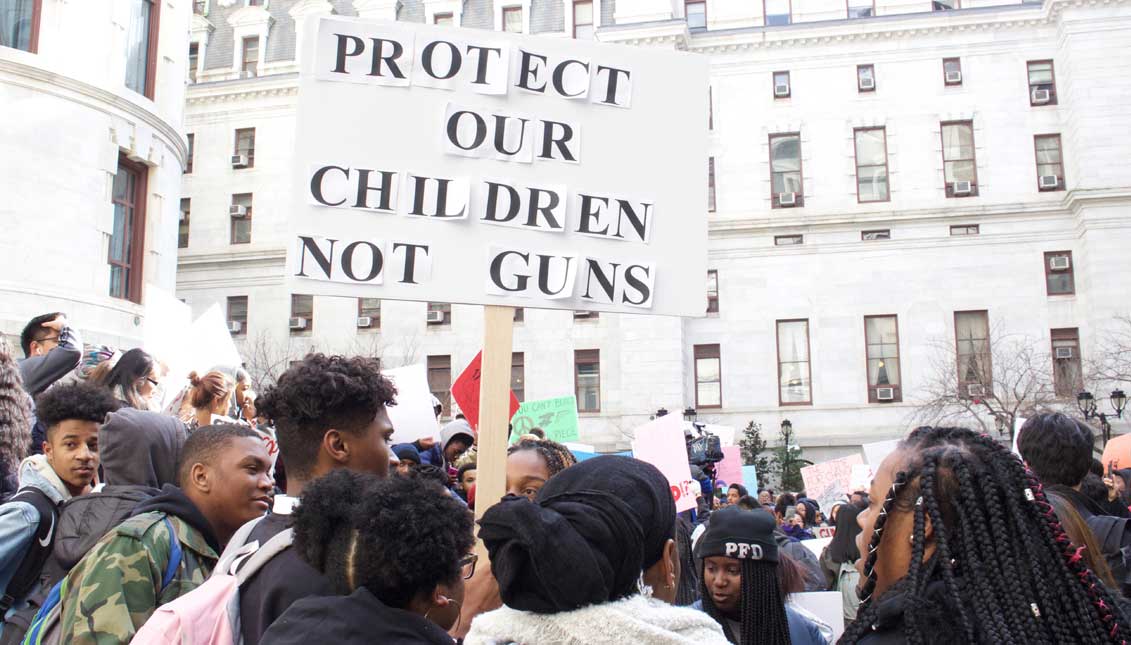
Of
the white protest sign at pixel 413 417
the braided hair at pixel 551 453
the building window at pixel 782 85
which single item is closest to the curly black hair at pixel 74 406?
the braided hair at pixel 551 453

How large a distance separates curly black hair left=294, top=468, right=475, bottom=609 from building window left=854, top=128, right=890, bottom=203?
34559 mm

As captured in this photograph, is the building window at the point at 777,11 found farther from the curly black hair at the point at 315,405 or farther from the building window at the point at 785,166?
the curly black hair at the point at 315,405

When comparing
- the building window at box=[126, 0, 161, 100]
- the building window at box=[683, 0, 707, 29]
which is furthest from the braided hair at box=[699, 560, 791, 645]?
the building window at box=[683, 0, 707, 29]

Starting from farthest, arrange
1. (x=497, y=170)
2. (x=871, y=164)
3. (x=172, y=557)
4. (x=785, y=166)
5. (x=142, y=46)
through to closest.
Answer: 1. (x=785, y=166)
2. (x=871, y=164)
3. (x=142, y=46)
4. (x=497, y=170)
5. (x=172, y=557)

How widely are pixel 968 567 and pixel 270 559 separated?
1.73 metres

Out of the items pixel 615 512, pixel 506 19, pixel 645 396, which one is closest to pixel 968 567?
pixel 615 512

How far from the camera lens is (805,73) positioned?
119 ft

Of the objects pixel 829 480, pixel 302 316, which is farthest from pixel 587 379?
pixel 829 480

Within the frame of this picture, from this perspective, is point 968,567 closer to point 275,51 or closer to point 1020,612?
point 1020,612

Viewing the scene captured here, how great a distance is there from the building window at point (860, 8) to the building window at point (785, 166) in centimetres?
484

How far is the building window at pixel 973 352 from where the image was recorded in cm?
3318

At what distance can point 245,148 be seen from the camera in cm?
4188

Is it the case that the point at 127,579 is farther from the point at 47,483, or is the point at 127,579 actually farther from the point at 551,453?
the point at 551,453

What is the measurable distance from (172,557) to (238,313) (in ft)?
129
